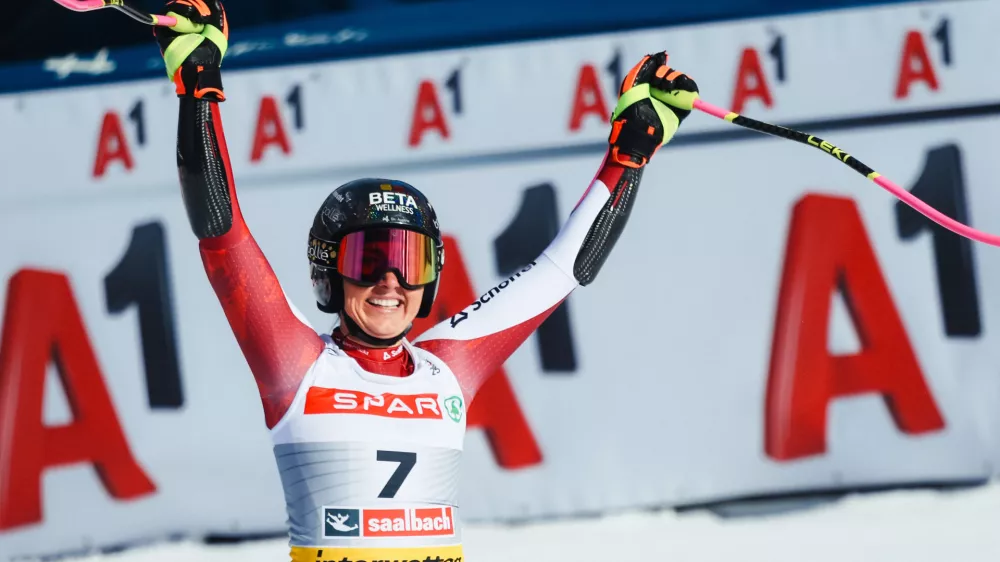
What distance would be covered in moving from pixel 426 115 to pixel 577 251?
2.56 m

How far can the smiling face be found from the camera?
3.13 m

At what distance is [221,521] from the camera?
591 cm

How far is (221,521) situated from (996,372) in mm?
3688

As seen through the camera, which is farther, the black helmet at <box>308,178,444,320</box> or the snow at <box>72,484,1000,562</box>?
the snow at <box>72,484,1000,562</box>

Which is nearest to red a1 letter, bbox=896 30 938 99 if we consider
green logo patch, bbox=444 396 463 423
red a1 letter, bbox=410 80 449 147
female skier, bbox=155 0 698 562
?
red a1 letter, bbox=410 80 449 147

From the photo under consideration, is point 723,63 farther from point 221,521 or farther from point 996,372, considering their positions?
point 221,521

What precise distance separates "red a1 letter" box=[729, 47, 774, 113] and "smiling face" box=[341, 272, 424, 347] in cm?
313

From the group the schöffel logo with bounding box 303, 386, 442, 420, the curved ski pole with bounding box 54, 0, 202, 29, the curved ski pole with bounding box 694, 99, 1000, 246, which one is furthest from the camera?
the curved ski pole with bounding box 694, 99, 1000, 246

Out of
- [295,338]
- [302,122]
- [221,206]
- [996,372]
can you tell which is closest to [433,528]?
[295,338]

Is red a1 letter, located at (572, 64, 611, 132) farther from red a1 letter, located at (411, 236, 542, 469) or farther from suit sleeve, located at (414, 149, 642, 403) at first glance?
suit sleeve, located at (414, 149, 642, 403)

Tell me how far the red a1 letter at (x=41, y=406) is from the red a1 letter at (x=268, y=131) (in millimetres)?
1115

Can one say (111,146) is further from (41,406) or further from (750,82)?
(750,82)

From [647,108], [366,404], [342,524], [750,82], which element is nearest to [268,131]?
[750,82]

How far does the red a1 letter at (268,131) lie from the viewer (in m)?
5.93
